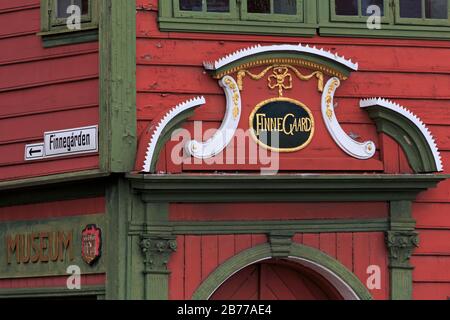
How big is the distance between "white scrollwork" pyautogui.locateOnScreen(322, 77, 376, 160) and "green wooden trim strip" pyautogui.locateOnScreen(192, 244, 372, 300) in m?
1.10

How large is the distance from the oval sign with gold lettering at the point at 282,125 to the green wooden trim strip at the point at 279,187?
16.7 inches

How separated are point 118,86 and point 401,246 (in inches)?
132

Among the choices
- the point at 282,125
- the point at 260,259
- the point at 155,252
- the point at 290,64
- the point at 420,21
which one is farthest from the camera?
the point at 420,21

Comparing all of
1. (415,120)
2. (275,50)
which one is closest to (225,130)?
(275,50)

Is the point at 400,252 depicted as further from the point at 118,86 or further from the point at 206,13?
the point at 118,86

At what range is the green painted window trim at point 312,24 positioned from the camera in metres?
16.8

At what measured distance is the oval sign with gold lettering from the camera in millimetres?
16859

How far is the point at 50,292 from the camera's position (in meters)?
17.1

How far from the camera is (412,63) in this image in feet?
57.3

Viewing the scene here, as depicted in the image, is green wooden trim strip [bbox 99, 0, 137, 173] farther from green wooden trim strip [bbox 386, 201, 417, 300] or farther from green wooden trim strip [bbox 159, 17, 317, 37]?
green wooden trim strip [bbox 386, 201, 417, 300]

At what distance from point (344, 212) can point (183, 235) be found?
172 cm
